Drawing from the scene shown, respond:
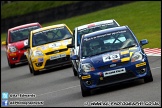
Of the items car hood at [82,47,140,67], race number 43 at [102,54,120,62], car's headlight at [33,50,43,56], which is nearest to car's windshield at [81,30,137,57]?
car hood at [82,47,140,67]

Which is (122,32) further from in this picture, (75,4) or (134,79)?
(75,4)

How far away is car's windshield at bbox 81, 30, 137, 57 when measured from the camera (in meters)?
12.6

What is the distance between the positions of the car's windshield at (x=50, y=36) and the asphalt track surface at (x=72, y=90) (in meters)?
1.02

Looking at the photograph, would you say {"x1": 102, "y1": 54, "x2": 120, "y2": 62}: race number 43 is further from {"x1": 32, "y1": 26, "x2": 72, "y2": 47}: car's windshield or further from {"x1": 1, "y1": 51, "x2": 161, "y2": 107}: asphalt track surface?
{"x1": 32, "y1": 26, "x2": 72, "y2": 47}: car's windshield

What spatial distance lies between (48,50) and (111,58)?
662 cm

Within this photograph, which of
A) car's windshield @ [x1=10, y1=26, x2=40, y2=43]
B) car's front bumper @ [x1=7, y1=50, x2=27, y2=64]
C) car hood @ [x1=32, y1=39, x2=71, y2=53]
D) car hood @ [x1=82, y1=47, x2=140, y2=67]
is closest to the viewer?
car hood @ [x1=82, y1=47, x2=140, y2=67]

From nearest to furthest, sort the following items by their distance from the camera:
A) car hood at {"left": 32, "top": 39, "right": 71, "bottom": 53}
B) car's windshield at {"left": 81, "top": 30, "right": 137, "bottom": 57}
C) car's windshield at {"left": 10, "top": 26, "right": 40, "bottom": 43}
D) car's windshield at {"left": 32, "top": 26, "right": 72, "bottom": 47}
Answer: car's windshield at {"left": 81, "top": 30, "right": 137, "bottom": 57} < car hood at {"left": 32, "top": 39, "right": 71, "bottom": 53} < car's windshield at {"left": 32, "top": 26, "right": 72, "bottom": 47} < car's windshield at {"left": 10, "top": 26, "right": 40, "bottom": 43}

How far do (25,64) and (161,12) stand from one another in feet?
39.4

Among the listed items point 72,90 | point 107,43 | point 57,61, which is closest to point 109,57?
point 107,43

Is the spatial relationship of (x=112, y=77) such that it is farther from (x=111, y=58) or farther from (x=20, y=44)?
(x=20, y=44)

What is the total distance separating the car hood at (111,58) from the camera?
11906 millimetres

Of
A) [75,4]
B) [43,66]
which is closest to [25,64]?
[43,66]

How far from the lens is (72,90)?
1327 centimetres

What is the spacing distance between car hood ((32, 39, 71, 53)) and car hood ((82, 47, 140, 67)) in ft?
20.1
